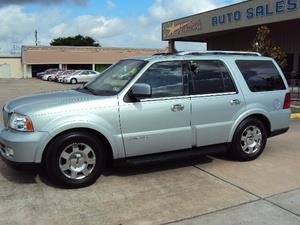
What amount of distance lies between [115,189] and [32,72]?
68601 mm

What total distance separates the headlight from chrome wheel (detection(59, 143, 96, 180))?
54cm

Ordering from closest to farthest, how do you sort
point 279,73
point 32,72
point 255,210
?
point 255,210, point 279,73, point 32,72

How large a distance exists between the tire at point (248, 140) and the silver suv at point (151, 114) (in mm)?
17

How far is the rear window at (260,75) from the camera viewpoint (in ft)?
22.6

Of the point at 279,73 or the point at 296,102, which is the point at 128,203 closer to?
the point at 279,73

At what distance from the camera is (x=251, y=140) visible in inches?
273

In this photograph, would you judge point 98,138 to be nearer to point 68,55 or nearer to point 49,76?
point 49,76

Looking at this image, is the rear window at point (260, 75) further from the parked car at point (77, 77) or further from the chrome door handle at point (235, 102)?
the parked car at point (77, 77)

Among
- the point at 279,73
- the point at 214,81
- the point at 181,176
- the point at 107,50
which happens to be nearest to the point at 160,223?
the point at 181,176

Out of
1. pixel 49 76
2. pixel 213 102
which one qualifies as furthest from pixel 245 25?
pixel 49 76

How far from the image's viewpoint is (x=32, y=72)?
232 ft

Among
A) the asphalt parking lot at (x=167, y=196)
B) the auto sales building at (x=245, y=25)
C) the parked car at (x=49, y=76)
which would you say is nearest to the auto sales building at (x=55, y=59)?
the parked car at (x=49, y=76)

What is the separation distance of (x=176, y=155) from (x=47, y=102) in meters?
2.01

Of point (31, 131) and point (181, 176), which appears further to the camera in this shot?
point (181, 176)
